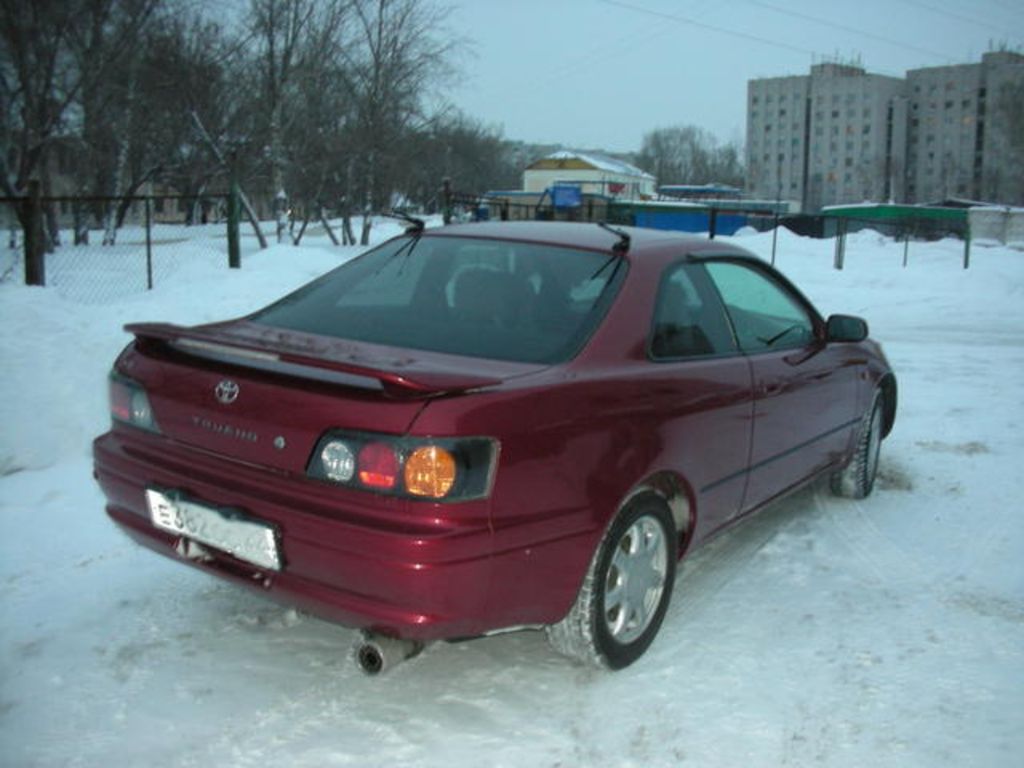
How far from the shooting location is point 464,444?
2547 mm

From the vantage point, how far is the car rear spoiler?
256cm

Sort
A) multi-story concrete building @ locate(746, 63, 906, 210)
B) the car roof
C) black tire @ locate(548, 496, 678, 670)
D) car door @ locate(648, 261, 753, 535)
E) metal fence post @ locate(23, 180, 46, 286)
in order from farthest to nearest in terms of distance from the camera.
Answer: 1. multi-story concrete building @ locate(746, 63, 906, 210)
2. metal fence post @ locate(23, 180, 46, 286)
3. the car roof
4. car door @ locate(648, 261, 753, 535)
5. black tire @ locate(548, 496, 678, 670)

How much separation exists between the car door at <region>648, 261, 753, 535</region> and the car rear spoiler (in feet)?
2.90

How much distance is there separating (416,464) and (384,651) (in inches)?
24.3

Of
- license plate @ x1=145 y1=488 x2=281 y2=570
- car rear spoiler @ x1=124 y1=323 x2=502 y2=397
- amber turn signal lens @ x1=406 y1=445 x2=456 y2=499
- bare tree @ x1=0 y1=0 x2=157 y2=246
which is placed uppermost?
bare tree @ x1=0 y1=0 x2=157 y2=246

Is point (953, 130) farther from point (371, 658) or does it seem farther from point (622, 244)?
point (371, 658)

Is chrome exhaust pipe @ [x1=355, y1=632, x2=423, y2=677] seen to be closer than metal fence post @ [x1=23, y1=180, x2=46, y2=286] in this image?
Yes

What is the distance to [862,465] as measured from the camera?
5.25 m

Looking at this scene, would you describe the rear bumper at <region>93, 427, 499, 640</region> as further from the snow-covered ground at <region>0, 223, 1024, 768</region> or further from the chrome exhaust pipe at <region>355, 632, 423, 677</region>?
the snow-covered ground at <region>0, 223, 1024, 768</region>

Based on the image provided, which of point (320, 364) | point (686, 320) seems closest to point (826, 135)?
point (686, 320)

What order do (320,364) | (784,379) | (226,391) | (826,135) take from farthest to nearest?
(826,135), (784,379), (226,391), (320,364)

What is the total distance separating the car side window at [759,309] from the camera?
4020mm

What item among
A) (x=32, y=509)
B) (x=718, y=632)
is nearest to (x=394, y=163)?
(x=32, y=509)

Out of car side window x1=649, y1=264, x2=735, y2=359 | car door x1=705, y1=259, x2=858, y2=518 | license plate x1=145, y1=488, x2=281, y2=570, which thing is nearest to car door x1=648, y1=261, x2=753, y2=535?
car side window x1=649, y1=264, x2=735, y2=359
